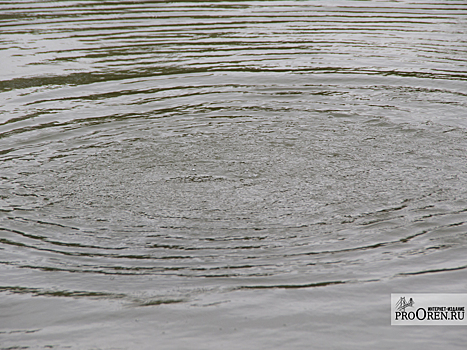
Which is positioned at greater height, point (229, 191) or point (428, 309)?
point (229, 191)

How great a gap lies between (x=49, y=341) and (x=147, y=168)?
2.46 metres

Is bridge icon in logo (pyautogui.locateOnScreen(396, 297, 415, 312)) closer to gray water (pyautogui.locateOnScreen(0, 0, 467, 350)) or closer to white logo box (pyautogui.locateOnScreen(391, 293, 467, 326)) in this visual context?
white logo box (pyautogui.locateOnScreen(391, 293, 467, 326))

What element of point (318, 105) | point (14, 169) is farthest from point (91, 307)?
point (318, 105)

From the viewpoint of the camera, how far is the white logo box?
147 inches

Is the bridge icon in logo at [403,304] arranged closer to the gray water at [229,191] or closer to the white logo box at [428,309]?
the white logo box at [428,309]

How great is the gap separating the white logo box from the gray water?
81 mm

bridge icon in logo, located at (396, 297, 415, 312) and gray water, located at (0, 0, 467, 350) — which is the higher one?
gray water, located at (0, 0, 467, 350)

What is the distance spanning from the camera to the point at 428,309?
3.84 meters

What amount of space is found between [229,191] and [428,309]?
2216mm

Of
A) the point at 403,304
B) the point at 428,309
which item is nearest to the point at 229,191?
the point at 403,304

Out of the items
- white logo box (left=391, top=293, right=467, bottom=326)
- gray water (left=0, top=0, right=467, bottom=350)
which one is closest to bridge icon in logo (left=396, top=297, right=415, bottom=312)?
white logo box (left=391, top=293, right=467, bottom=326)

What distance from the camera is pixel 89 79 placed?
27.4 feet

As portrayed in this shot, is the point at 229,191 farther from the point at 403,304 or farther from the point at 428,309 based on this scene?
the point at 428,309

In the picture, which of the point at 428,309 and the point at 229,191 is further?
the point at 229,191
